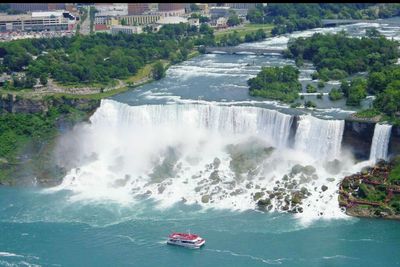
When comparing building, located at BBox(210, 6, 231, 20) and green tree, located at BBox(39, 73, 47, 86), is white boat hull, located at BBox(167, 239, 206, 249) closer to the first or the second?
green tree, located at BBox(39, 73, 47, 86)

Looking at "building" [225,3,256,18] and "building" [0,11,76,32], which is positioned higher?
"building" [225,3,256,18]

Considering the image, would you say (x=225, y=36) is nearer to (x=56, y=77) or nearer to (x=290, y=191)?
(x=56, y=77)

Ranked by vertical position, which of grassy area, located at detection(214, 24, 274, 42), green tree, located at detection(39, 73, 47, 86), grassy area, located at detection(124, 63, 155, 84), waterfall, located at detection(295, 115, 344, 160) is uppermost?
grassy area, located at detection(214, 24, 274, 42)

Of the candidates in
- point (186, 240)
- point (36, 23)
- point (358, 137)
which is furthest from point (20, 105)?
point (36, 23)

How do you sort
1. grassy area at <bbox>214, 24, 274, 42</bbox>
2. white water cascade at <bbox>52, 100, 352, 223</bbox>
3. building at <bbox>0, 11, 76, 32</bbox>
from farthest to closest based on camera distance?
building at <bbox>0, 11, 76, 32</bbox>
grassy area at <bbox>214, 24, 274, 42</bbox>
white water cascade at <bbox>52, 100, 352, 223</bbox>

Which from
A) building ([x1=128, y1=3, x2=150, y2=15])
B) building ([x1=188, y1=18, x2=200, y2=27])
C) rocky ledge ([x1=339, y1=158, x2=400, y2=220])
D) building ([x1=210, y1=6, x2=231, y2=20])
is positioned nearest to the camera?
rocky ledge ([x1=339, y1=158, x2=400, y2=220])

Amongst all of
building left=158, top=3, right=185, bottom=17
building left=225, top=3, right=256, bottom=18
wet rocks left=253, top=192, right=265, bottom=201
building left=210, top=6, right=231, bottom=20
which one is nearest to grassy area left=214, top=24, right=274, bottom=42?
building left=210, top=6, right=231, bottom=20

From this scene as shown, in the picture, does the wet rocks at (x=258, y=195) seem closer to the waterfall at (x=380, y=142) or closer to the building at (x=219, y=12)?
the waterfall at (x=380, y=142)
